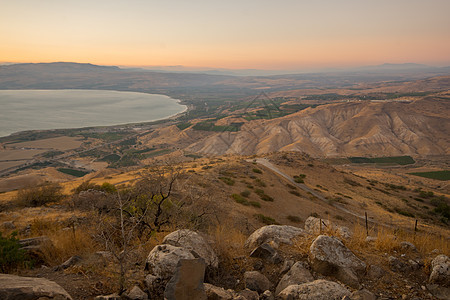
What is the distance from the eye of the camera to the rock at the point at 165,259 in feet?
13.5

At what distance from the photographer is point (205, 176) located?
24.3m

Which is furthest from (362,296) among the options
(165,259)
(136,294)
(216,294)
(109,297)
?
(109,297)

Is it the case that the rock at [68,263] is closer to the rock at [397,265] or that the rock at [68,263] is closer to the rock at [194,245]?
the rock at [194,245]

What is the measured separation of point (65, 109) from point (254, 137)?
17743 centimetres

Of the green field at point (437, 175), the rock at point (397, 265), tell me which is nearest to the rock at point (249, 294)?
the rock at point (397, 265)

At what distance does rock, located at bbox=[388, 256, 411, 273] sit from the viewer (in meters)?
5.16

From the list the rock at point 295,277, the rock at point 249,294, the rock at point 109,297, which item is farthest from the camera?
the rock at point 295,277

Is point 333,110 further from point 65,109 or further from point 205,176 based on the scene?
point 65,109

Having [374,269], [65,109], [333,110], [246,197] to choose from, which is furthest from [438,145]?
[65,109]

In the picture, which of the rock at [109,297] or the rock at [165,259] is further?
the rock at [165,259]

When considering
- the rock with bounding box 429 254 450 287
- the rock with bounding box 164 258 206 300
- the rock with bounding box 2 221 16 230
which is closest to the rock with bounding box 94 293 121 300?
the rock with bounding box 164 258 206 300

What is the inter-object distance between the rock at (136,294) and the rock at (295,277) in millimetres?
2294

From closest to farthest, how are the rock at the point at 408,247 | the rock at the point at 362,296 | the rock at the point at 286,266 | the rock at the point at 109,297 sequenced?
the rock at the point at 109,297, the rock at the point at 362,296, the rock at the point at 286,266, the rock at the point at 408,247

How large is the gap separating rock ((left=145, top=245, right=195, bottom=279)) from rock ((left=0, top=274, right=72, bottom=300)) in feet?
4.23
